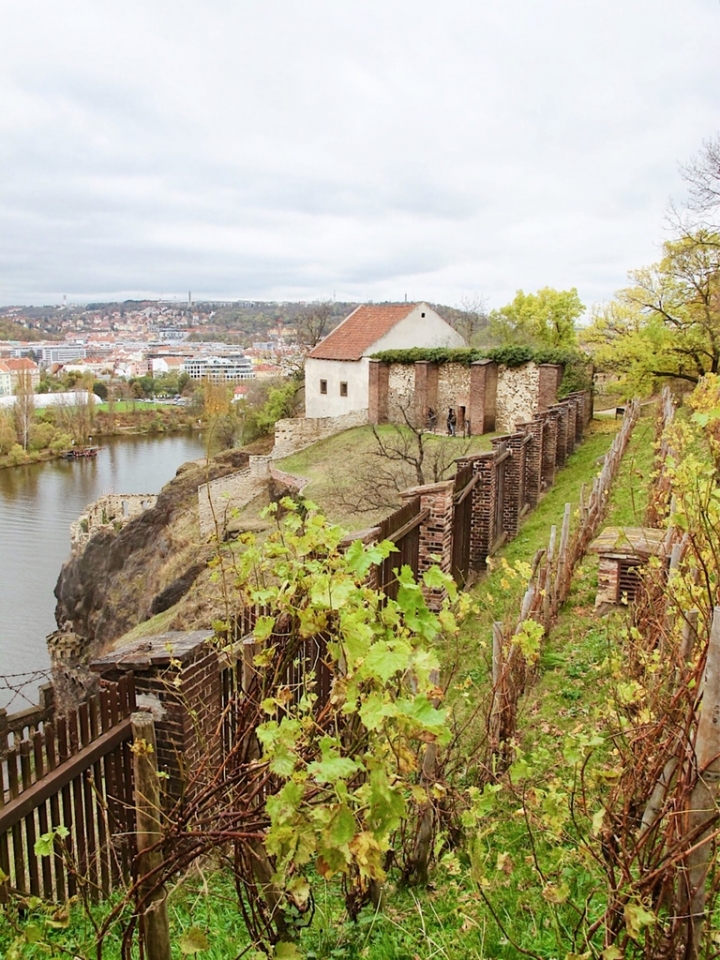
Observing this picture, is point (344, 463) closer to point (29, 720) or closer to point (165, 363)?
point (29, 720)

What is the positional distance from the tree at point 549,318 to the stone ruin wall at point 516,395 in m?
6.70

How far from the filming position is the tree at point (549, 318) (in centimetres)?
3369

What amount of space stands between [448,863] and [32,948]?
214 centimetres

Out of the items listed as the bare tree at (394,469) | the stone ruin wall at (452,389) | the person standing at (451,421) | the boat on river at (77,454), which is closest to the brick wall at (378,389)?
the bare tree at (394,469)

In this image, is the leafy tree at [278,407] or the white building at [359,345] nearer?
the white building at [359,345]

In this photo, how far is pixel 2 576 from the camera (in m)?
36.0

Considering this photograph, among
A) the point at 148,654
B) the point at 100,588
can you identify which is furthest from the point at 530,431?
the point at 100,588

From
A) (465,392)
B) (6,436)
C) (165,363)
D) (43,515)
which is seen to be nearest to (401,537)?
(465,392)

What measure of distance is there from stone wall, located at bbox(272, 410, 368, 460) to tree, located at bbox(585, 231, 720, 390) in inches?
451

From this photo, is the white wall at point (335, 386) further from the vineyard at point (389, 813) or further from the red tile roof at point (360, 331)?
the vineyard at point (389, 813)

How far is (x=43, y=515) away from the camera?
45906 mm

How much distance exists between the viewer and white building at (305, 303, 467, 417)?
106ft

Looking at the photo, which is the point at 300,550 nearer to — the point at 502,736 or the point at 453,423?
the point at 502,736

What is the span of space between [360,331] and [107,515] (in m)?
16.8
